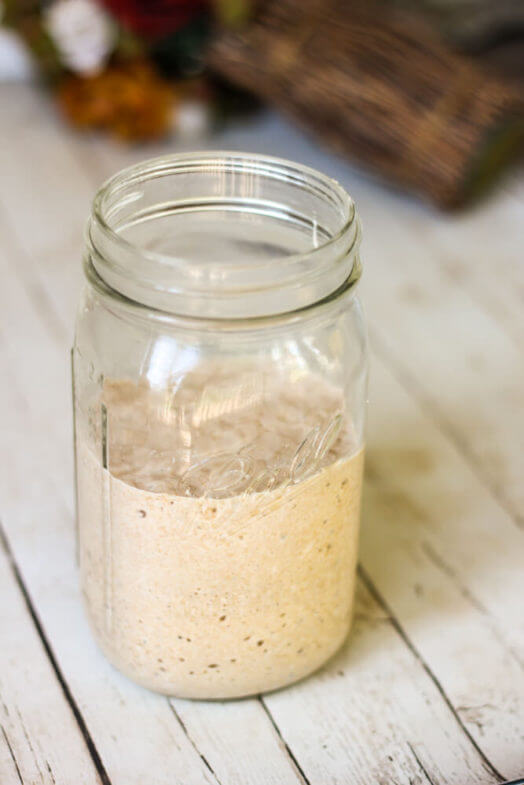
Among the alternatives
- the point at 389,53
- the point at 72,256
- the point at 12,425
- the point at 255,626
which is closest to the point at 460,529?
the point at 255,626

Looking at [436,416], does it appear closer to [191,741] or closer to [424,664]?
[424,664]

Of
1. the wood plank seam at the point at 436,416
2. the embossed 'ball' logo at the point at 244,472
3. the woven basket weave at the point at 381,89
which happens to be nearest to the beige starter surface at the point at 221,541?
the embossed 'ball' logo at the point at 244,472

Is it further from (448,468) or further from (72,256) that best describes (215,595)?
(72,256)

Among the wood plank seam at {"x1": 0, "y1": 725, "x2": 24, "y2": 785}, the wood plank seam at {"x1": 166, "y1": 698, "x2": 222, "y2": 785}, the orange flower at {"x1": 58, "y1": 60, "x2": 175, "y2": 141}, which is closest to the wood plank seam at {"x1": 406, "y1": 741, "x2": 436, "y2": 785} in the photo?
the wood plank seam at {"x1": 166, "y1": 698, "x2": 222, "y2": 785}

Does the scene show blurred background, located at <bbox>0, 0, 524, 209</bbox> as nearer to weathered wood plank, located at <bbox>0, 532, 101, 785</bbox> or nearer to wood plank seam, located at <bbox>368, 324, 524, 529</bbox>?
wood plank seam, located at <bbox>368, 324, 524, 529</bbox>

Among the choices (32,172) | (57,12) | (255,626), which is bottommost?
(32,172)
